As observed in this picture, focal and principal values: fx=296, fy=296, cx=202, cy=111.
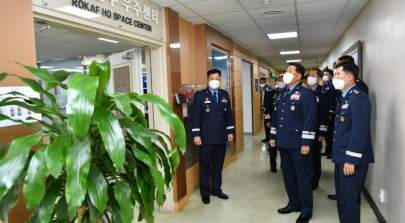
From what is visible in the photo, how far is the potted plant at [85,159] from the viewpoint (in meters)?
1.09

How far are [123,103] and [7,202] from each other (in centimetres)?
61

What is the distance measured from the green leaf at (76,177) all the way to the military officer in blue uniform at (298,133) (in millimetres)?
2368

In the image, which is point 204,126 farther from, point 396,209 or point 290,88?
point 396,209

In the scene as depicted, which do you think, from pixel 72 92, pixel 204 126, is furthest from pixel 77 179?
pixel 204 126

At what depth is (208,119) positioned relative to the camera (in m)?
3.80

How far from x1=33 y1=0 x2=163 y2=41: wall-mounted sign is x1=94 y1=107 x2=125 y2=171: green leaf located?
111 cm

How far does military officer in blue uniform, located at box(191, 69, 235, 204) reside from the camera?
375 cm

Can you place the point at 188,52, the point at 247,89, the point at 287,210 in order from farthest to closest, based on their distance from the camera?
the point at 247,89, the point at 188,52, the point at 287,210

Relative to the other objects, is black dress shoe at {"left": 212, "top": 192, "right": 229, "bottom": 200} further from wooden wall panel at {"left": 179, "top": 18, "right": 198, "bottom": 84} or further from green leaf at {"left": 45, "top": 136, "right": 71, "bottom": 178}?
green leaf at {"left": 45, "top": 136, "right": 71, "bottom": 178}

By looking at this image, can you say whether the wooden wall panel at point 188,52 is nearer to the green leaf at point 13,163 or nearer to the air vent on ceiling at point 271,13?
the air vent on ceiling at point 271,13

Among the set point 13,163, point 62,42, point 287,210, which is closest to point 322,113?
point 287,210

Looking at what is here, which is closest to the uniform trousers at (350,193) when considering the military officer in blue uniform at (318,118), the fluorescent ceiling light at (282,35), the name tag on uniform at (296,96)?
the name tag on uniform at (296,96)

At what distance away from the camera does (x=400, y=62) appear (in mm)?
2545

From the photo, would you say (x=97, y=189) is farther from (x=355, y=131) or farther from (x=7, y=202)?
(x=355, y=131)
